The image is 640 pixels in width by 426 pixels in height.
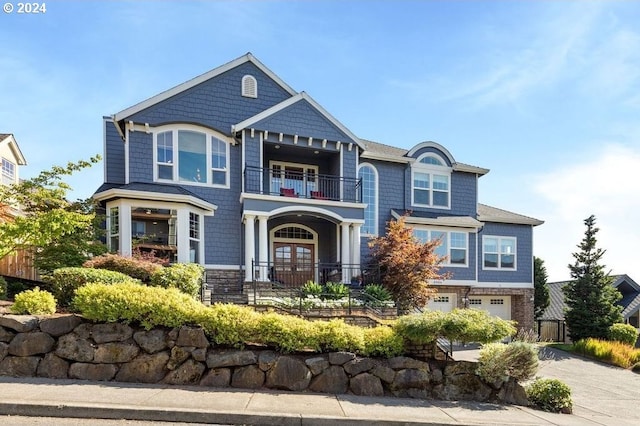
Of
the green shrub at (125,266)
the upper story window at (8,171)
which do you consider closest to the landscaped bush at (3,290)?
the green shrub at (125,266)

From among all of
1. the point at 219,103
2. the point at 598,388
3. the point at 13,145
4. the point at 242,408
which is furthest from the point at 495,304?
the point at 13,145

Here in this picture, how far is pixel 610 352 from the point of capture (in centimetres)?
1545

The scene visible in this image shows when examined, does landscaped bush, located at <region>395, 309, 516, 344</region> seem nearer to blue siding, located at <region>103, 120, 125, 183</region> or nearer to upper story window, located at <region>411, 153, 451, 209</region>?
upper story window, located at <region>411, 153, 451, 209</region>

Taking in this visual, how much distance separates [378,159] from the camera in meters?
17.7

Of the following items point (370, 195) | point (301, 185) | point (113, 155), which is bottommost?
point (370, 195)

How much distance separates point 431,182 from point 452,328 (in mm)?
12060

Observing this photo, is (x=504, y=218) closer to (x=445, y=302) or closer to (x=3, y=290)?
(x=445, y=302)

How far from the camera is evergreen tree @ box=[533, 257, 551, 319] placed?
936 inches

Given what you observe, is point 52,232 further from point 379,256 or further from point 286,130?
point 379,256

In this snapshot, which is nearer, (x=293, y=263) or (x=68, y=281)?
(x=68, y=281)

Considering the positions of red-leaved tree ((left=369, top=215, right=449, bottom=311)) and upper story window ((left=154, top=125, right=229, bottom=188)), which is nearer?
red-leaved tree ((left=369, top=215, right=449, bottom=311))

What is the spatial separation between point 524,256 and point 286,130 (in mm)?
13866

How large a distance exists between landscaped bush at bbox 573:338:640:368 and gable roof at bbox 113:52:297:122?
53.1 feet

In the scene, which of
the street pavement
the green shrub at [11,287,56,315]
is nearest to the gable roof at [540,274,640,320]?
→ the street pavement
